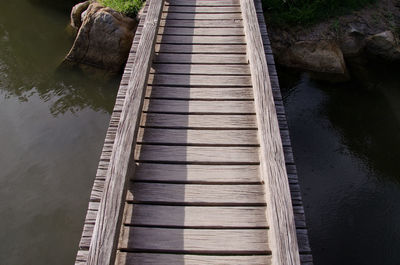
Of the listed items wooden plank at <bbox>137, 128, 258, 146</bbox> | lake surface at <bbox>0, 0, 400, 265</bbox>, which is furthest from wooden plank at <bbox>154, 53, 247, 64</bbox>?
lake surface at <bbox>0, 0, 400, 265</bbox>

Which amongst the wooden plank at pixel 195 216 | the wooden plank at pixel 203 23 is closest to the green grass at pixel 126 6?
the wooden plank at pixel 203 23

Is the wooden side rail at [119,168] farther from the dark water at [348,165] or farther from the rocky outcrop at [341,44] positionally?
the rocky outcrop at [341,44]

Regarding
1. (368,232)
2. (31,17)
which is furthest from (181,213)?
(31,17)

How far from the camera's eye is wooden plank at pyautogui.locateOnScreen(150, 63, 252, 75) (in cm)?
467

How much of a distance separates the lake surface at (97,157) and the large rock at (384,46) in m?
0.87

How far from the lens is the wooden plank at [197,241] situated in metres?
2.89

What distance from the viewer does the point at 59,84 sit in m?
7.71

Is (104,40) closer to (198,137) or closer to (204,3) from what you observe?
(204,3)

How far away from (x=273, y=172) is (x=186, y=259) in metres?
1.16

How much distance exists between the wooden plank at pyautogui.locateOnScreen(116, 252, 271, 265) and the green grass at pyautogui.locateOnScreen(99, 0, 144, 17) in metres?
6.26

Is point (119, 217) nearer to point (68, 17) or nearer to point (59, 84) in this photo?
point (59, 84)

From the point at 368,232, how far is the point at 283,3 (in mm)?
5988

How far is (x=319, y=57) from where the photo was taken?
7730 mm

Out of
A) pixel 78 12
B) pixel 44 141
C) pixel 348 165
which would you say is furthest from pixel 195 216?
pixel 78 12
